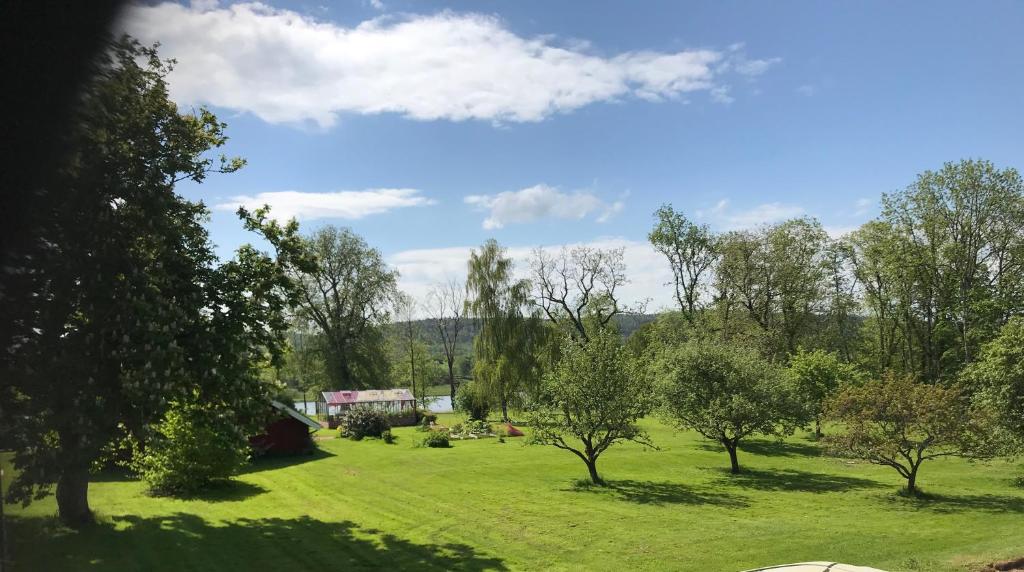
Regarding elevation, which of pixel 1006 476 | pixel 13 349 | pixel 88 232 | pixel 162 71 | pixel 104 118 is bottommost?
pixel 1006 476

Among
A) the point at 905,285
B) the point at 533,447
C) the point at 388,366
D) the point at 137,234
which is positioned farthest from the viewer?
the point at 388,366

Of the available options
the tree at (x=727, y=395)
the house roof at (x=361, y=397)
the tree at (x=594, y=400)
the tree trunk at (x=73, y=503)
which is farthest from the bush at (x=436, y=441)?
the tree trunk at (x=73, y=503)

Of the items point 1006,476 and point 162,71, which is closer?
point 162,71

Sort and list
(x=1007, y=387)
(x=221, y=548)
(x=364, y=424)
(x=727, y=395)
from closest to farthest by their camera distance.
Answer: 1. (x=221, y=548)
2. (x=1007, y=387)
3. (x=727, y=395)
4. (x=364, y=424)

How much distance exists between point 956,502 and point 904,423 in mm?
3190

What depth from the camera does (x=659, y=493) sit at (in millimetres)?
21531

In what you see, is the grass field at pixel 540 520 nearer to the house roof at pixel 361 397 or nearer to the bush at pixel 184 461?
the bush at pixel 184 461

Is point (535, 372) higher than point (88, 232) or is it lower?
lower

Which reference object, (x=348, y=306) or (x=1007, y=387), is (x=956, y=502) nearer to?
(x=1007, y=387)

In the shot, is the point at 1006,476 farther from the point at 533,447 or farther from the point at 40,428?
the point at 40,428

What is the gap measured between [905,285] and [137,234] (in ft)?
156

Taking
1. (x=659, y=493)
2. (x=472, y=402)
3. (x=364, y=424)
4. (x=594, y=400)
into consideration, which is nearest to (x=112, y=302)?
(x=594, y=400)

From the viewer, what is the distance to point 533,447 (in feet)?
113

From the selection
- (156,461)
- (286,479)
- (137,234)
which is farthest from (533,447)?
(137,234)
